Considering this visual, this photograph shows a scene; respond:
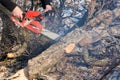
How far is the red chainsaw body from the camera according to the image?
4801 mm

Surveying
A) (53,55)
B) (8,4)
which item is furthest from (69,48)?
(8,4)

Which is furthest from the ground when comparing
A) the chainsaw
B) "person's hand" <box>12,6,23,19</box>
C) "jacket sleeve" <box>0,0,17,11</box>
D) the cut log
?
"jacket sleeve" <box>0,0,17,11</box>

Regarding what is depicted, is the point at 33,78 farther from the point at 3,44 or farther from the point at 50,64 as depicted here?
the point at 3,44

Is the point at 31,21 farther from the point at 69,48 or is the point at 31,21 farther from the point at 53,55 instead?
the point at 69,48

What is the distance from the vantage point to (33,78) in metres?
4.03

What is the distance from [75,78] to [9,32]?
2874mm

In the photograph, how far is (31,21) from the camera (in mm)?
4953

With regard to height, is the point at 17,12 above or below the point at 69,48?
above

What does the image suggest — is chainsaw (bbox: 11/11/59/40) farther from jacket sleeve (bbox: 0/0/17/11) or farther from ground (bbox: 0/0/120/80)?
ground (bbox: 0/0/120/80)

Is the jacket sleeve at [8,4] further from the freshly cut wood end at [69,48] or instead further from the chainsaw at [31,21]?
the freshly cut wood end at [69,48]

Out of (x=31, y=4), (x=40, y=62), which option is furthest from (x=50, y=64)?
(x=31, y=4)

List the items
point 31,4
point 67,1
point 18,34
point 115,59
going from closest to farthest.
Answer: point 115,59, point 18,34, point 31,4, point 67,1

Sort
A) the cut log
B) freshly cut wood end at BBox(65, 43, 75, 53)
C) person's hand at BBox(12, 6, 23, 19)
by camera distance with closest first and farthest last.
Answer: the cut log → freshly cut wood end at BBox(65, 43, 75, 53) → person's hand at BBox(12, 6, 23, 19)

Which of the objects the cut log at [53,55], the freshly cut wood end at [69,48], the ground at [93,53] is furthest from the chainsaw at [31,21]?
the freshly cut wood end at [69,48]
